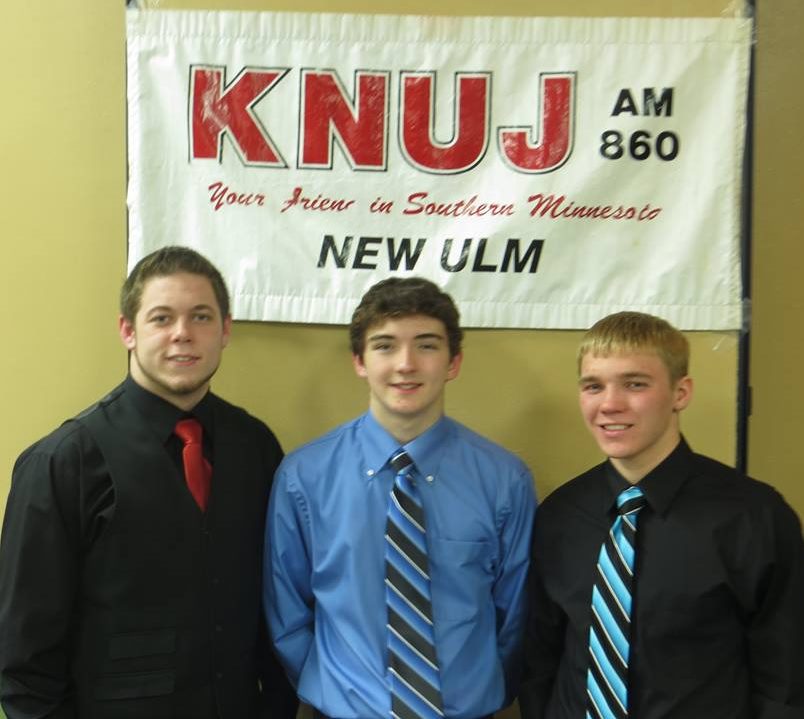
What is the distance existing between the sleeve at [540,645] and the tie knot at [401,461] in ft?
1.05

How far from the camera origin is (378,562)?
1648 mm

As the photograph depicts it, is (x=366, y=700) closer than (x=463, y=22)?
Yes

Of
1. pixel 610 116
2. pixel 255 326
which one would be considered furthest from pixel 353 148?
pixel 610 116

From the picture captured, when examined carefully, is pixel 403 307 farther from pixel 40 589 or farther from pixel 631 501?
pixel 40 589

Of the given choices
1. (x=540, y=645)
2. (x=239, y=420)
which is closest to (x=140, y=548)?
(x=239, y=420)

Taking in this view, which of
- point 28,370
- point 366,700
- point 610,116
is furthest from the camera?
point 28,370

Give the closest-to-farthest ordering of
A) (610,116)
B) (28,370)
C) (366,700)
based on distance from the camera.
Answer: (366,700), (610,116), (28,370)

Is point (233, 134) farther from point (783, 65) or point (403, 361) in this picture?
point (783, 65)

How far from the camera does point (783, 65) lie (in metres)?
2.01

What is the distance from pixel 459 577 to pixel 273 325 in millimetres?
831

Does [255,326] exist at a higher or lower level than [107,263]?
lower

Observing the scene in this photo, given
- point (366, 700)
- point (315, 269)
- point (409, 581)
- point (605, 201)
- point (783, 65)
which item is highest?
point (783, 65)

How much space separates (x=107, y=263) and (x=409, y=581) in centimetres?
118

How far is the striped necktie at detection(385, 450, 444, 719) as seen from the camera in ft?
5.06
